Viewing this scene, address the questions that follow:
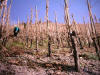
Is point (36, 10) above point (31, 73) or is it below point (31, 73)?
above

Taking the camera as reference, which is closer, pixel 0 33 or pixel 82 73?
pixel 82 73

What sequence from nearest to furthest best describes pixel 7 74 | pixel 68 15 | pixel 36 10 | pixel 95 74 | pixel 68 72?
pixel 7 74 < pixel 95 74 < pixel 68 72 < pixel 68 15 < pixel 36 10

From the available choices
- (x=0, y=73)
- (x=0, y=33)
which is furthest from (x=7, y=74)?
(x=0, y=33)

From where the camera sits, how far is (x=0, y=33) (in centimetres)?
691

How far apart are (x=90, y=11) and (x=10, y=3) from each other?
1060cm

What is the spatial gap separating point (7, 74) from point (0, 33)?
16.7 feet

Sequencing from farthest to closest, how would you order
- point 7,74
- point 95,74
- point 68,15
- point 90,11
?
point 90,11 < point 68,15 < point 95,74 < point 7,74

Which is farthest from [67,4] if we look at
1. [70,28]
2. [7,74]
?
[7,74]

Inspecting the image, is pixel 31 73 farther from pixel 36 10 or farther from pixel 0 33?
pixel 36 10

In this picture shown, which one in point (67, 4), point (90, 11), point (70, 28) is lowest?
point (70, 28)

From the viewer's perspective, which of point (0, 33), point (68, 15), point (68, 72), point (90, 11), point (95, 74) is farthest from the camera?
point (90, 11)

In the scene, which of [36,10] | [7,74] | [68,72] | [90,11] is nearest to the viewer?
[7,74]

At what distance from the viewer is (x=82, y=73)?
3.99 meters

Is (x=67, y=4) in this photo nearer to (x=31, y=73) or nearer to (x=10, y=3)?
(x=31, y=73)
